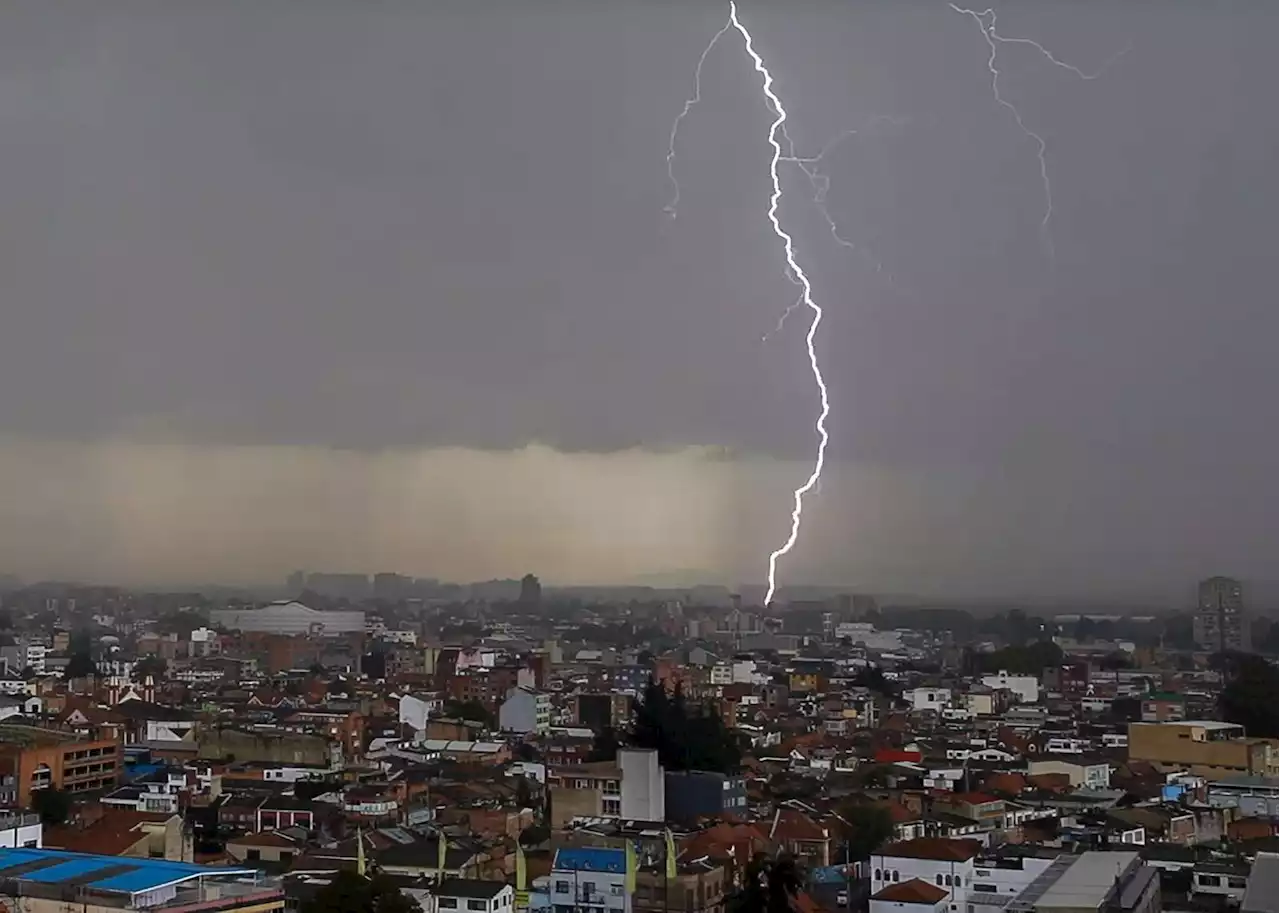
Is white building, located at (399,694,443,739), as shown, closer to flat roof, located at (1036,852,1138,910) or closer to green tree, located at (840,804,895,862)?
green tree, located at (840,804,895,862)

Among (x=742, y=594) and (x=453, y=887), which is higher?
(x=742, y=594)

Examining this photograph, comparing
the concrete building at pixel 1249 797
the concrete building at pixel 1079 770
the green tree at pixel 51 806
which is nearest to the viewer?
the green tree at pixel 51 806

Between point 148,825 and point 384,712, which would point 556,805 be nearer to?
point 148,825

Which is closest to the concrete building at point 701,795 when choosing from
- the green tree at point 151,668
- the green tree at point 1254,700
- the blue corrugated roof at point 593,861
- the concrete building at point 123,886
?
the blue corrugated roof at point 593,861

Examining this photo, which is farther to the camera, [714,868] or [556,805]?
[556,805]

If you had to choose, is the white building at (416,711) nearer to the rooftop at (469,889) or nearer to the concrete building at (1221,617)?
the concrete building at (1221,617)

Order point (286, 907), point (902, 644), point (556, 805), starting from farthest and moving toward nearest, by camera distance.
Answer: point (902, 644), point (556, 805), point (286, 907)

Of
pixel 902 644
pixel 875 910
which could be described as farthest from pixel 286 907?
pixel 902 644
